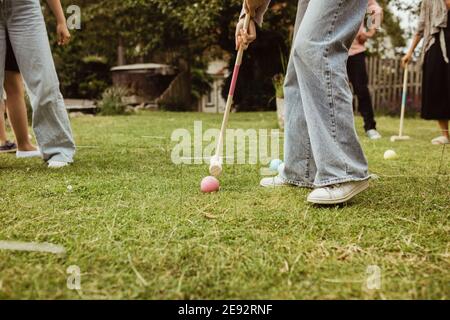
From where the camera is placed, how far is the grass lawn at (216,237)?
1.25 m

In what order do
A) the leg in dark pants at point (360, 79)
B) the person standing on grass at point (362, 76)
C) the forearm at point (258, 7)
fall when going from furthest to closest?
1. the leg in dark pants at point (360, 79)
2. the person standing on grass at point (362, 76)
3. the forearm at point (258, 7)

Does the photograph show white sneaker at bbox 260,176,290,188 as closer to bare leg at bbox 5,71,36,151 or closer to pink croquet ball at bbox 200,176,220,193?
pink croquet ball at bbox 200,176,220,193

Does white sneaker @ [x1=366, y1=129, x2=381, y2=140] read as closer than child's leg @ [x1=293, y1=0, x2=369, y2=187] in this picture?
No

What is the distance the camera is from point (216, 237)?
5.31 ft

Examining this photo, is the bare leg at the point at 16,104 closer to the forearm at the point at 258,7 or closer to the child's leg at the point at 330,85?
the forearm at the point at 258,7

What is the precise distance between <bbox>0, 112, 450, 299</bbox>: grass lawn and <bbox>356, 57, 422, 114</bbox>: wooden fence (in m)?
8.32

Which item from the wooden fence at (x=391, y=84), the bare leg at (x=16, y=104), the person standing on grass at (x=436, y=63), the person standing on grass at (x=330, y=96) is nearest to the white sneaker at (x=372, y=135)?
the person standing on grass at (x=436, y=63)

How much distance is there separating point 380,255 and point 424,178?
140 cm

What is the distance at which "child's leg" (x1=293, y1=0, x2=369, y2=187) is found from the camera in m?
2.02

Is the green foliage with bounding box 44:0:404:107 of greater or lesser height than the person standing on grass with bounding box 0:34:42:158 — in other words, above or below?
above

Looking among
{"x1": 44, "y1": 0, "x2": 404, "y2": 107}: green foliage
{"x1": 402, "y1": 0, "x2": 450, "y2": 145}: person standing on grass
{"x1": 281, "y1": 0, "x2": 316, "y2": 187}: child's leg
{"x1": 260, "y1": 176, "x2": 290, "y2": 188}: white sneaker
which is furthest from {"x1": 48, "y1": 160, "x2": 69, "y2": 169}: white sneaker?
{"x1": 44, "y1": 0, "x2": 404, "y2": 107}: green foliage

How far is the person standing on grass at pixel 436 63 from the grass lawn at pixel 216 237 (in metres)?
2.25

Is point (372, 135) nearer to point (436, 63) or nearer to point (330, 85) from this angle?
point (436, 63)

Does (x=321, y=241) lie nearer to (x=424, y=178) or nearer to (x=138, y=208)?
(x=138, y=208)
